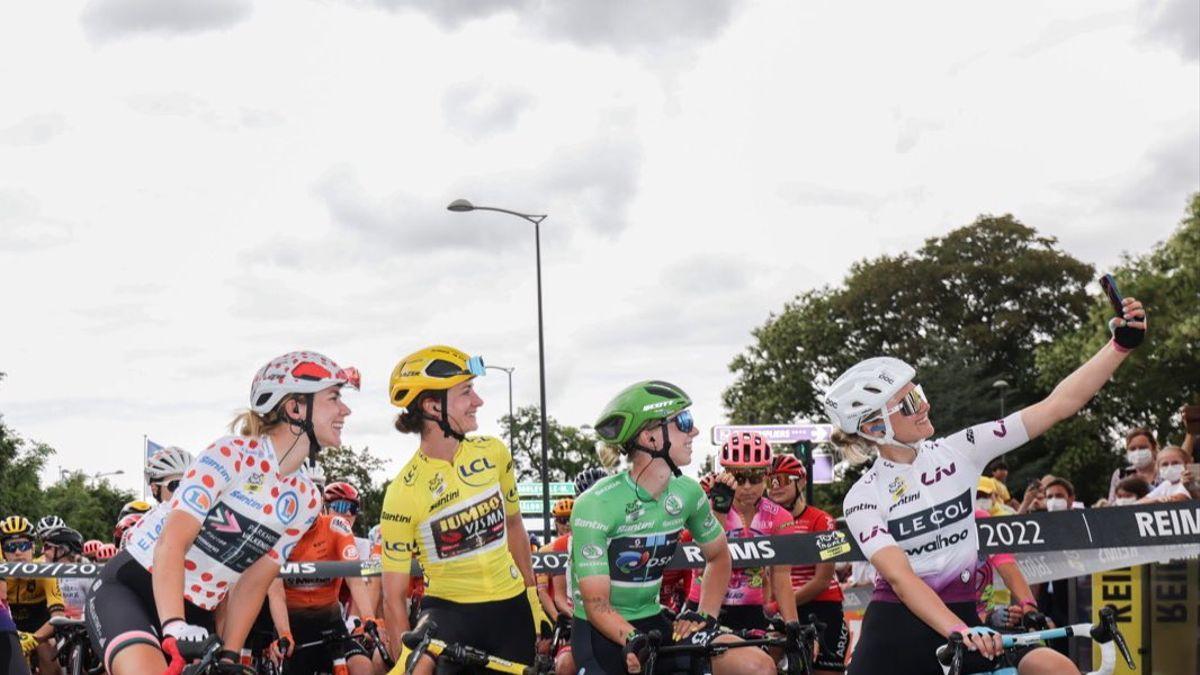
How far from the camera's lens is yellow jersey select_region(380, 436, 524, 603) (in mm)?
7605

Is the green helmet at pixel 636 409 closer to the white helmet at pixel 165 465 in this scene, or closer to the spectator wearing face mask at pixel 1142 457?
the white helmet at pixel 165 465

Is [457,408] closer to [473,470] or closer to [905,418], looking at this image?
[473,470]

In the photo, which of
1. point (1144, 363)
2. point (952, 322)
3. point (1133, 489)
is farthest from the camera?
point (952, 322)

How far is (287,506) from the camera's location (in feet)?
22.5

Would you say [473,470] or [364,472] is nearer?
[473,470]

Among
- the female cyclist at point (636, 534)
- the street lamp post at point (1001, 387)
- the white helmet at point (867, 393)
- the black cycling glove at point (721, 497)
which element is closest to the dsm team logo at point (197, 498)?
the female cyclist at point (636, 534)

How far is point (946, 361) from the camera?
56.6m

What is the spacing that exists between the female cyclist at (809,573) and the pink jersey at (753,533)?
16 centimetres

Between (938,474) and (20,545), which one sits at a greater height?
(20,545)

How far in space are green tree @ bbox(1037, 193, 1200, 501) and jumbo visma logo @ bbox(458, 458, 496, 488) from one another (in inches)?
1640

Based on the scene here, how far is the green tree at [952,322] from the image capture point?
56.9 meters

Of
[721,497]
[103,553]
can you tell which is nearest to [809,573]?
[721,497]

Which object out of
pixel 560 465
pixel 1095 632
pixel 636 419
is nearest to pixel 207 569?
pixel 636 419

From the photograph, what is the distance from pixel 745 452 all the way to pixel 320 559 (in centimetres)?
386
